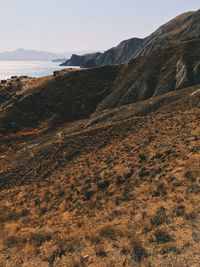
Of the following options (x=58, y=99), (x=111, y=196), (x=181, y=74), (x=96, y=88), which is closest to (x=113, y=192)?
(x=111, y=196)

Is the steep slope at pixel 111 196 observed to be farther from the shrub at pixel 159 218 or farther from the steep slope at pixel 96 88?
the steep slope at pixel 96 88

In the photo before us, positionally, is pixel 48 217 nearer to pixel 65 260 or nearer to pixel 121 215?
pixel 121 215

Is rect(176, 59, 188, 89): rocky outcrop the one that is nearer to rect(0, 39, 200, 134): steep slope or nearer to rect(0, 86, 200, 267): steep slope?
rect(0, 39, 200, 134): steep slope

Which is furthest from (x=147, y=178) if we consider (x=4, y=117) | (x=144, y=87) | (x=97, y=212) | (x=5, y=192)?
(x=4, y=117)

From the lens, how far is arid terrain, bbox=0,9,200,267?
1844cm

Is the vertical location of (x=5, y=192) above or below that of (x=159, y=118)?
below

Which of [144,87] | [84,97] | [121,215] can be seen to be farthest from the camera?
[84,97]

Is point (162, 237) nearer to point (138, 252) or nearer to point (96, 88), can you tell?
point (138, 252)

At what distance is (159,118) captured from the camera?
42406mm

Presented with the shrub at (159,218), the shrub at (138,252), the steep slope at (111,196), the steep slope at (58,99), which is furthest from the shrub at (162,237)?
the steep slope at (58,99)

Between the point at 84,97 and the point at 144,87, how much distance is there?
1455 centimetres

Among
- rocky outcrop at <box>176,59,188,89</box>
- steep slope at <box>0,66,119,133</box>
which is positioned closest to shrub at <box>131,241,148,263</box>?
rocky outcrop at <box>176,59,188,89</box>

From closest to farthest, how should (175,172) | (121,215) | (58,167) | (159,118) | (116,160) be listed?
(121,215), (175,172), (116,160), (58,167), (159,118)

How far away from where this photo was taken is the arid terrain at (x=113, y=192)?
18438mm
